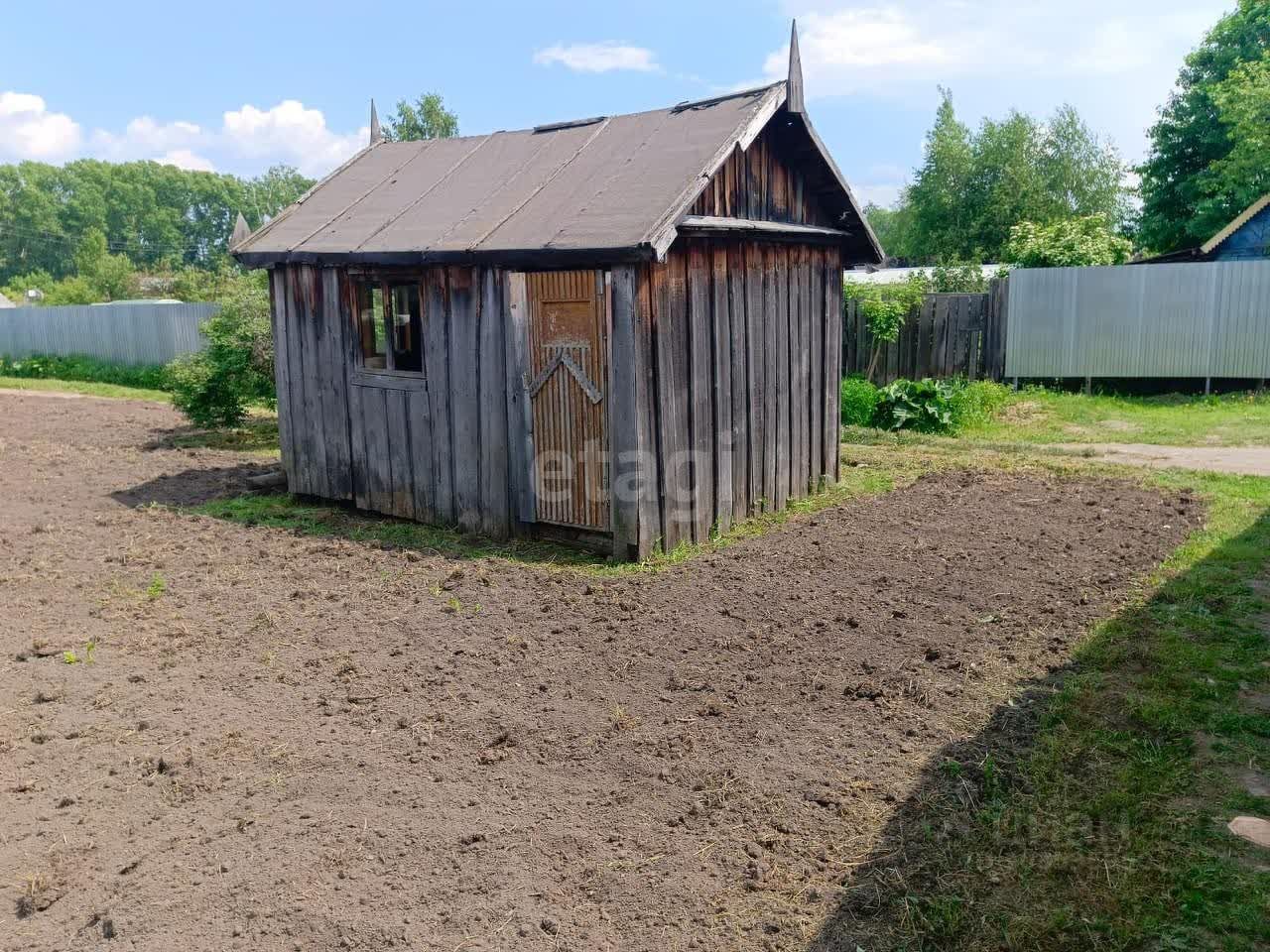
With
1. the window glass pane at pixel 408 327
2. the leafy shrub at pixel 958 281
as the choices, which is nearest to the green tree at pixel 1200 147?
the leafy shrub at pixel 958 281

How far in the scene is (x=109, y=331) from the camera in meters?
27.2

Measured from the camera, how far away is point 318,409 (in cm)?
1070

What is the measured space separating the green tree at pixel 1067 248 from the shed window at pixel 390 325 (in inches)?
638

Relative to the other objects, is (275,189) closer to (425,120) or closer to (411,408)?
(425,120)

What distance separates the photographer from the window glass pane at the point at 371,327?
33.5 ft

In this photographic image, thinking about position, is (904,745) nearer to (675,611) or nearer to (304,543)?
(675,611)

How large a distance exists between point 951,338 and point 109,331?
21937mm

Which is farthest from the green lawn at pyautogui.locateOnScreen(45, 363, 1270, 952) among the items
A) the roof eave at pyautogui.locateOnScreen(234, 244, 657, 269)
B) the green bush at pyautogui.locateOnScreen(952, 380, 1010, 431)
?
the green bush at pyautogui.locateOnScreen(952, 380, 1010, 431)

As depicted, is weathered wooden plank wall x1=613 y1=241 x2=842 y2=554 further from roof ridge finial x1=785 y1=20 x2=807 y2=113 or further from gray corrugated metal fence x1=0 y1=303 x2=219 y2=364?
gray corrugated metal fence x1=0 y1=303 x2=219 y2=364

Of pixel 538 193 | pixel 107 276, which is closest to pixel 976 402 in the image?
pixel 538 193

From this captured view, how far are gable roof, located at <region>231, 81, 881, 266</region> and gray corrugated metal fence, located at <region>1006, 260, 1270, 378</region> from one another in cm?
762

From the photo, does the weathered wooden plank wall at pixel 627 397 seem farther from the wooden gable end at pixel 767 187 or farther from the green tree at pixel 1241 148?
the green tree at pixel 1241 148

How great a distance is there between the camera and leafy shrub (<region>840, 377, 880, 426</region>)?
1526 centimetres

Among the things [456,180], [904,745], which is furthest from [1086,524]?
[456,180]
